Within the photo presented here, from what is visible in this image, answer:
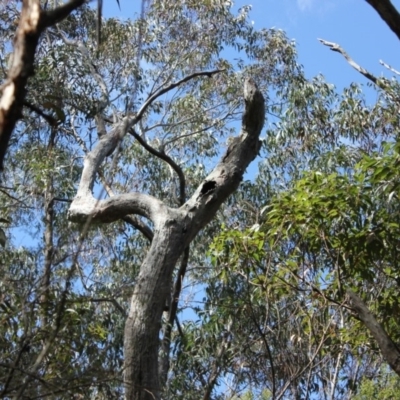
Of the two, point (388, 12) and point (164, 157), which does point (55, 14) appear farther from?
point (164, 157)

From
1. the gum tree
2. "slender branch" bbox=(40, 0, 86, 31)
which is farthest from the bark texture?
"slender branch" bbox=(40, 0, 86, 31)

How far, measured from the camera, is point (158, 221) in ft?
11.6

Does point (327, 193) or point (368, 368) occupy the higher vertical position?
point (368, 368)

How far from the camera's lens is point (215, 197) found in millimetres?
3625

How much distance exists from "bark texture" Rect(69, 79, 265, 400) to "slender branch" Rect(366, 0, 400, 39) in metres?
1.29

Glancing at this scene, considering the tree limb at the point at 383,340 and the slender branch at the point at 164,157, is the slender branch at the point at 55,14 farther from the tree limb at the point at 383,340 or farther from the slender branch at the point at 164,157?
the slender branch at the point at 164,157

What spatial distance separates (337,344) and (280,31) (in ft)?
19.0

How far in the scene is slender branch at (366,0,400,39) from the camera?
7.25 ft

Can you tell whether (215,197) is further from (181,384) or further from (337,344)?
(181,384)

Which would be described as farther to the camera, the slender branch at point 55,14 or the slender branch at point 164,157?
the slender branch at point 164,157

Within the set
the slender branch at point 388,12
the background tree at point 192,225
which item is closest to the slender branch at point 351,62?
the background tree at point 192,225

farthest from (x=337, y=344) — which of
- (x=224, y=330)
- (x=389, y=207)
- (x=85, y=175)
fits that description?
(x=85, y=175)

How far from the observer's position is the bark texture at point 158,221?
3.06 metres

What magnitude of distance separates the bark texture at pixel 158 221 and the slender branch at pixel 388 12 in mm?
1294
